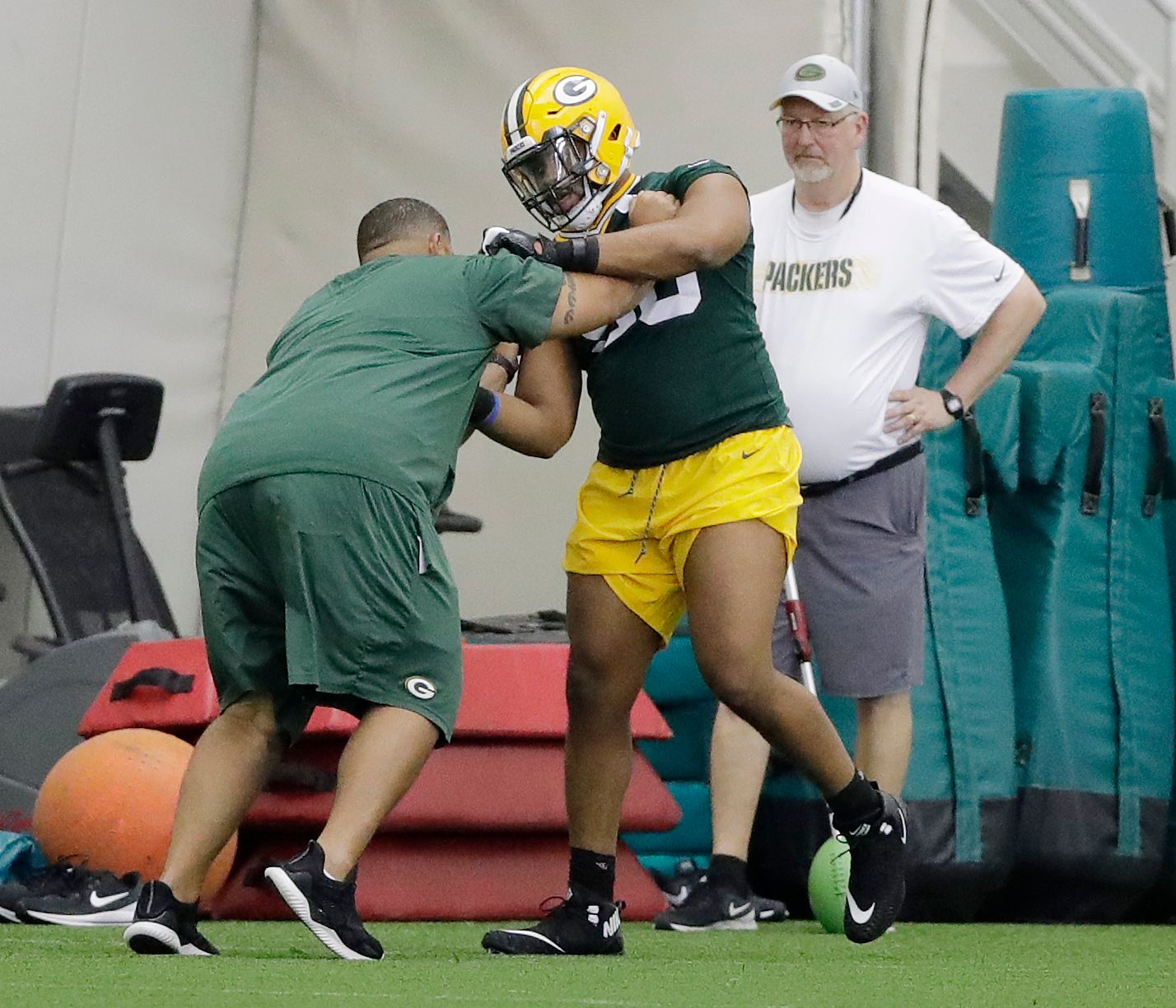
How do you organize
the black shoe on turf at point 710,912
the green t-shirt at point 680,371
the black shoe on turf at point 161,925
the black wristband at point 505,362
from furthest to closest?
the black shoe on turf at point 710,912, the black wristband at point 505,362, the green t-shirt at point 680,371, the black shoe on turf at point 161,925

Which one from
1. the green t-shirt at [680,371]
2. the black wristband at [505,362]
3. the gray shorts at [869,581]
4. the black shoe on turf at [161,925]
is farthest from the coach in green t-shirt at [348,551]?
the gray shorts at [869,581]

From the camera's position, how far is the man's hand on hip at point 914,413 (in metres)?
4.83

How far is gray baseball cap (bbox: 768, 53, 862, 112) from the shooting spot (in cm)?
497

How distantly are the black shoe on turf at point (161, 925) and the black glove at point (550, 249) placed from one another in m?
1.21

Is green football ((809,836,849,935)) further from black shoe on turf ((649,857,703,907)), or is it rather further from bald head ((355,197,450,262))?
bald head ((355,197,450,262))

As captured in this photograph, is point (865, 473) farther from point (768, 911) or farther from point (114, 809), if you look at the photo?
point (114, 809)

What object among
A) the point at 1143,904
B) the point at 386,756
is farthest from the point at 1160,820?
the point at 386,756

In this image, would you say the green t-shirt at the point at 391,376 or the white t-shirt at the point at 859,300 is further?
the white t-shirt at the point at 859,300

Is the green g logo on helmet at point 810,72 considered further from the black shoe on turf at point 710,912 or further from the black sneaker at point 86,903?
the black sneaker at point 86,903

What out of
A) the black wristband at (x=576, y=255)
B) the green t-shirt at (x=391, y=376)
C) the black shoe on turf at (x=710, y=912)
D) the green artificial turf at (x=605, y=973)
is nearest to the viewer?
the green artificial turf at (x=605, y=973)

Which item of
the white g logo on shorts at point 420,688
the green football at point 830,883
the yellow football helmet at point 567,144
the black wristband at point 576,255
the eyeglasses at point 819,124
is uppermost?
the eyeglasses at point 819,124

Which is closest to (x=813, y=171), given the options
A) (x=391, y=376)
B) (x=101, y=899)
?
(x=391, y=376)

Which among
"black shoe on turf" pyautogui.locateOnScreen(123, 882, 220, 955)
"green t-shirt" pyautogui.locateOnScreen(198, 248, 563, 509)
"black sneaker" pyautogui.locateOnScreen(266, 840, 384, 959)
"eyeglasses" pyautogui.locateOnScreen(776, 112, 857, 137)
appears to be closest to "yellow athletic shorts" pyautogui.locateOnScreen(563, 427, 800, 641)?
"green t-shirt" pyautogui.locateOnScreen(198, 248, 563, 509)

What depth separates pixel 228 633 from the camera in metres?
3.50
